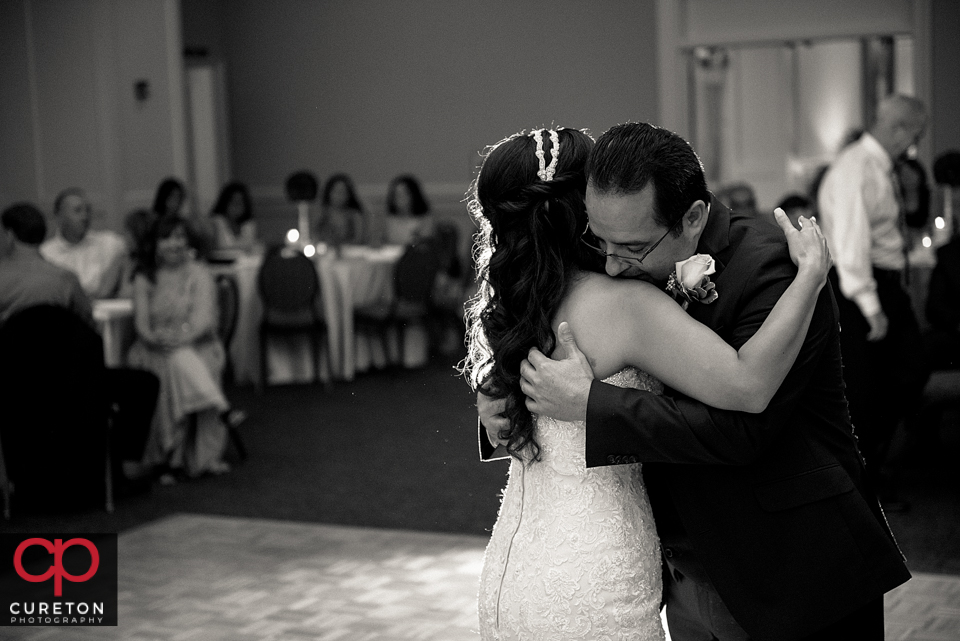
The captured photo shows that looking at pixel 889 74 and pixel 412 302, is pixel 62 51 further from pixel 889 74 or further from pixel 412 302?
pixel 889 74

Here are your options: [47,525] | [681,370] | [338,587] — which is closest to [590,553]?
[681,370]

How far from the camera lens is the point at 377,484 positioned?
5.52m

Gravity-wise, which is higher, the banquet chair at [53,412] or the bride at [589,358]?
the bride at [589,358]

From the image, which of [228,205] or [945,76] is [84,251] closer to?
[228,205]

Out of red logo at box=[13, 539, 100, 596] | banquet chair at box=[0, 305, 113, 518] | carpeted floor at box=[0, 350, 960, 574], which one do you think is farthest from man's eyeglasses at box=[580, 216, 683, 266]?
banquet chair at box=[0, 305, 113, 518]

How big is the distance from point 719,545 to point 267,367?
704 cm

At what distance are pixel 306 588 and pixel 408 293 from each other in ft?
16.3

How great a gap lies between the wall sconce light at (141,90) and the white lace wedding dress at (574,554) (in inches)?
374

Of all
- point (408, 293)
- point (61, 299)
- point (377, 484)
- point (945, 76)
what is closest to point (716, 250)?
point (377, 484)

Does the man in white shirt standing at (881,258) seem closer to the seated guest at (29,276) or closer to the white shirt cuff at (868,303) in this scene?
the white shirt cuff at (868,303)

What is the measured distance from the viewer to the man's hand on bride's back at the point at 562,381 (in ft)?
5.59

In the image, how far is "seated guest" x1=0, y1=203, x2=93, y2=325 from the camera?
509 centimetres

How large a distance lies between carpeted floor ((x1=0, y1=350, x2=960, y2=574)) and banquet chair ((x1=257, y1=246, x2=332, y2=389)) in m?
0.93

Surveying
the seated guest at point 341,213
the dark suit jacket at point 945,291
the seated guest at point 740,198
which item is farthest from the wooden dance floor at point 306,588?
the seated guest at point 341,213
